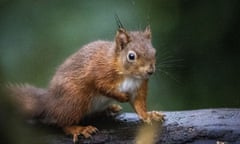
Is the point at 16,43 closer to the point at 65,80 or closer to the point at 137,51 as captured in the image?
the point at 65,80

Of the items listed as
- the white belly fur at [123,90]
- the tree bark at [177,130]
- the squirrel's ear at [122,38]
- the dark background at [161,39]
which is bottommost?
the tree bark at [177,130]

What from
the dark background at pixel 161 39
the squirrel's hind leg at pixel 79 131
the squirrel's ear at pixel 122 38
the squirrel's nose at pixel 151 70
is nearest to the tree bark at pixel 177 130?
the squirrel's hind leg at pixel 79 131

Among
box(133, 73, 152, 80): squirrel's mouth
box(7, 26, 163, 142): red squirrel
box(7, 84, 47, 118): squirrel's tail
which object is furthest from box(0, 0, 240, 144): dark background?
box(133, 73, 152, 80): squirrel's mouth

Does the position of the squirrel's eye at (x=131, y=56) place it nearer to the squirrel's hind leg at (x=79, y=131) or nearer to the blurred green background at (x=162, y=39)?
A: the squirrel's hind leg at (x=79, y=131)

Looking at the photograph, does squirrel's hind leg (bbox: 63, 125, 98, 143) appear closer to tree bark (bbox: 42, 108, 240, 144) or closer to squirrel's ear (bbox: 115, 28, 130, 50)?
tree bark (bbox: 42, 108, 240, 144)

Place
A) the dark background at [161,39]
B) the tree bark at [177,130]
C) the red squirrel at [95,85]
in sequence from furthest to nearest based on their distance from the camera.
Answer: the dark background at [161,39] < the red squirrel at [95,85] < the tree bark at [177,130]

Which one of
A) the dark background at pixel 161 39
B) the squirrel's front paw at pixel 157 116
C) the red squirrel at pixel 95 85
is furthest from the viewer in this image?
the dark background at pixel 161 39

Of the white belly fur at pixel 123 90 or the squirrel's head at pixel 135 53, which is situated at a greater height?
the squirrel's head at pixel 135 53
